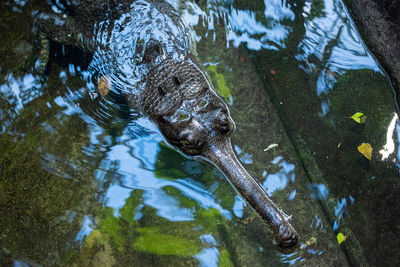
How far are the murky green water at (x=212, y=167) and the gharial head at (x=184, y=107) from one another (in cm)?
27

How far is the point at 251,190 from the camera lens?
3100mm

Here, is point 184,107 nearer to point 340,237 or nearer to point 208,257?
point 208,257

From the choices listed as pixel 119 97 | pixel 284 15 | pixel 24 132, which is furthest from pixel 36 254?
pixel 284 15

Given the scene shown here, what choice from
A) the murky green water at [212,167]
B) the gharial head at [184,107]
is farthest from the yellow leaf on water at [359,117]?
the gharial head at [184,107]

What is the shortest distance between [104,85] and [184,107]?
1.25 meters

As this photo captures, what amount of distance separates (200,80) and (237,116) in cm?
56

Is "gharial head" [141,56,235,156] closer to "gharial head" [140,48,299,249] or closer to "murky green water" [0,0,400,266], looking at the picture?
"gharial head" [140,48,299,249]

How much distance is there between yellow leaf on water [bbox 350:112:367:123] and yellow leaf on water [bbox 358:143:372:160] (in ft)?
0.88

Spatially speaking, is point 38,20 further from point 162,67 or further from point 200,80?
point 200,80

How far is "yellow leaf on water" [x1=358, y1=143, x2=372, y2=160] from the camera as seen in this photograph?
3613 mm

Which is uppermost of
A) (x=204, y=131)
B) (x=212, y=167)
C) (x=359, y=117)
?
(x=204, y=131)

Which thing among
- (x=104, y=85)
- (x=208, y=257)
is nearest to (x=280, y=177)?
(x=208, y=257)

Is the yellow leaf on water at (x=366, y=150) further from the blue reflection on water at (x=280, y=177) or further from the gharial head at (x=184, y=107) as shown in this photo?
the gharial head at (x=184, y=107)

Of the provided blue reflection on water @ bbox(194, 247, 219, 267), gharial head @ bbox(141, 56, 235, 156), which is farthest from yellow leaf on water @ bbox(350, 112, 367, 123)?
blue reflection on water @ bbox(194, 247, 219, 267)
